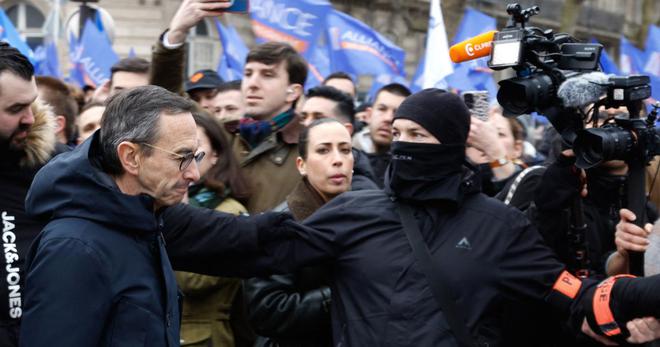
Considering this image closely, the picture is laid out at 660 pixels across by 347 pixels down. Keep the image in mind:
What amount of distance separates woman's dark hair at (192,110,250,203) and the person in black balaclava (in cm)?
111

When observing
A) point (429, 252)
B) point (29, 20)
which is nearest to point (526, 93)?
point (429, 252)

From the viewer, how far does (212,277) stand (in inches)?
174

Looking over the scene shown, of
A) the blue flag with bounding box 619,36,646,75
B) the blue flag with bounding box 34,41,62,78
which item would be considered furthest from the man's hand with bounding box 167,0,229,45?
the blue flag with bounding box 619,36,646,75

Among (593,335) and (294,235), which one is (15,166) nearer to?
(294,235)

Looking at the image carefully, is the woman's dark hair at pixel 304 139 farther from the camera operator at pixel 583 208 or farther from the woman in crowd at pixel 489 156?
the camera operator at pixel 583 208

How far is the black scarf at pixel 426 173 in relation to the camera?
364 cm

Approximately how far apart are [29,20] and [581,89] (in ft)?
76.4

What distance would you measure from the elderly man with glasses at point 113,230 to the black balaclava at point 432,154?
0.95m

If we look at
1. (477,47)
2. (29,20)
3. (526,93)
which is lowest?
(29,20)

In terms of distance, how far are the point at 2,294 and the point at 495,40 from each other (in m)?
2.11

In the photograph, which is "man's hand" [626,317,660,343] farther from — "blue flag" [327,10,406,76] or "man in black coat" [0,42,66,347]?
"blue flag" [327,10,406,76]

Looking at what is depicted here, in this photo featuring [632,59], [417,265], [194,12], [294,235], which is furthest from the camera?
[632,59]

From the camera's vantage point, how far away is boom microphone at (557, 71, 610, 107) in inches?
136

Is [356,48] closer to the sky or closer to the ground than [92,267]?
closer to the ground
